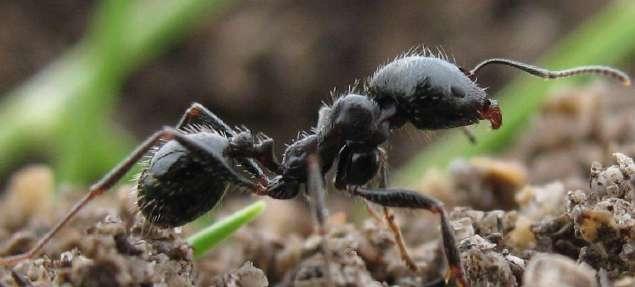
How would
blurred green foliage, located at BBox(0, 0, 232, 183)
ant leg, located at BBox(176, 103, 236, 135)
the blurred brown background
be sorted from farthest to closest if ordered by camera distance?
the blurred brown background → blurred green foliage, located at BBox(0, 0, 232, 183) → ant leg, located at BBox(176, 103, 236, 135)

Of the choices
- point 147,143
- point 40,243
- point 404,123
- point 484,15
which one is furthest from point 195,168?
point 484,15

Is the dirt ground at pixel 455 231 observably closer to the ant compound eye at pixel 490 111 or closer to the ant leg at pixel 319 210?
the ant leg at pixel 319 210

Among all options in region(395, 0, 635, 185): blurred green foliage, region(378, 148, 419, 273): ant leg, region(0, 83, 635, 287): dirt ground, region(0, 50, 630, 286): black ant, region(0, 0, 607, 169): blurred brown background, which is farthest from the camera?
region(0, 0, 607, 169): blurred brown background

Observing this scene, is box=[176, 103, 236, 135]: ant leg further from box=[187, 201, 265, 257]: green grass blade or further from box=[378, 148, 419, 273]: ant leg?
box=[187, 201, 265, 257]: green grass blade

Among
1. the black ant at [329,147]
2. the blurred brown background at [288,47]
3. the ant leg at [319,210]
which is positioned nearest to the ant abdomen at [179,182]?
the black ant at [329,147]

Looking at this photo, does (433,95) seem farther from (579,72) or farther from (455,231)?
(455,231)

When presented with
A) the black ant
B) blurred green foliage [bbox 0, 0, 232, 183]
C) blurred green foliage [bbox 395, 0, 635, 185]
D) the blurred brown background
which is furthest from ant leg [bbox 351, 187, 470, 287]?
the blurred brown background

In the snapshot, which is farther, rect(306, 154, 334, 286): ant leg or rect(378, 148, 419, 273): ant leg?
rect(378, 148, 419, 273): ant leg
